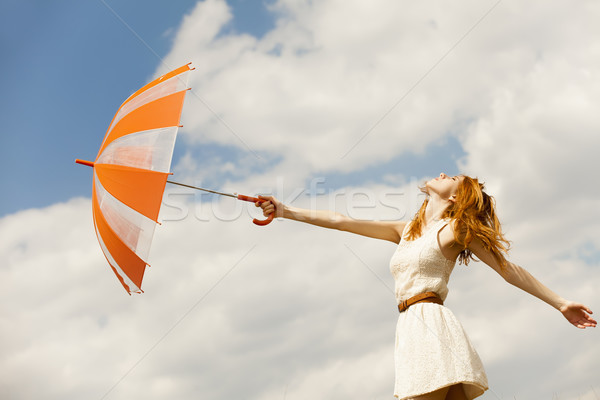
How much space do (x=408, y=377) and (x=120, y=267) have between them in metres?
2.24

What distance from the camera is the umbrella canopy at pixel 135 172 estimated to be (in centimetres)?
370

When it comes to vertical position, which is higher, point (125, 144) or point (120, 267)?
point (125, 144)

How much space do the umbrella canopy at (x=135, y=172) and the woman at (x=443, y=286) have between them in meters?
1.77

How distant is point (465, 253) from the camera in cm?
330

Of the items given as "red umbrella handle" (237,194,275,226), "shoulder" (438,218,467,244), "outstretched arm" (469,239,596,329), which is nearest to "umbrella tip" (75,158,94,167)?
"red umbrella handle" (237,194,275,226)

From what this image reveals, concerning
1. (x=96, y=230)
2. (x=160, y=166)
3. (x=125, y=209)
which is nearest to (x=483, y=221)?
(x=160, y=166)

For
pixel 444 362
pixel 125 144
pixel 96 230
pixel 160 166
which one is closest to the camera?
pixel 444 362

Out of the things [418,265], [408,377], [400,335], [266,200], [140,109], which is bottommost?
[408,377]

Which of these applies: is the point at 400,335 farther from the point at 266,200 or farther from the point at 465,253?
the point at 266,200

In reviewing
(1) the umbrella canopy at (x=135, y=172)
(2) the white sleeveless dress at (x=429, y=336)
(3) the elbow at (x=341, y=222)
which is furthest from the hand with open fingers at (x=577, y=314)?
(1) the umbrella canopy at (x=135, y=172)

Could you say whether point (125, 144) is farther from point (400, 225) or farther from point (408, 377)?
point (408, 377)

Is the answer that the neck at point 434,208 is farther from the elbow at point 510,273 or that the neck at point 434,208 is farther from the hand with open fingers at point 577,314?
the hand with open fingers at point 577,314

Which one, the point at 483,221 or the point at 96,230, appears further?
the point at 96,230

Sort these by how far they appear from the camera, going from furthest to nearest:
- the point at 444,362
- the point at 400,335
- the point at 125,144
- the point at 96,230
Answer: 1. the point at 96,230
2. the point at 125,144
3. the point at 400,335
4. the point at 444,362
